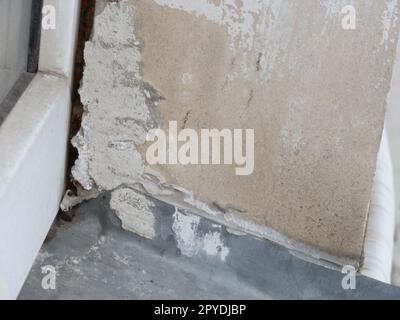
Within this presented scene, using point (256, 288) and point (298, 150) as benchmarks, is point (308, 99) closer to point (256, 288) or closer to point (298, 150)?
point (298, 150)

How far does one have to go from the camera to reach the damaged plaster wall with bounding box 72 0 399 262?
116 centimetres

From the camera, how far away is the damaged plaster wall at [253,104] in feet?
3.81

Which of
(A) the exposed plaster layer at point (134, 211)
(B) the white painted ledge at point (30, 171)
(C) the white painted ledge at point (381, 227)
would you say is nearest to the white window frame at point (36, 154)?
(B) the white painted ledge at point (30, 171)

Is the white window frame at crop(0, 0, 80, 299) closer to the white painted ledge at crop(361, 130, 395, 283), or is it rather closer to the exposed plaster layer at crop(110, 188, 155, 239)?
the exposed plaster layer at crop(110, 188, 155, 239)

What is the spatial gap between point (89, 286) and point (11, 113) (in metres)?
0.36

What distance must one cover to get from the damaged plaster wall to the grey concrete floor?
3cm

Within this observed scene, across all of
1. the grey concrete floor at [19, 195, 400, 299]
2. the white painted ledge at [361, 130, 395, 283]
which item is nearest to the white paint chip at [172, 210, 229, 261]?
the grey concrete floor at [19, 195, 400, 299]

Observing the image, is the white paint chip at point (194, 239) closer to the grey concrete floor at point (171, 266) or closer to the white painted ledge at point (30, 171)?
the grey concrete floor at point (171, 266)

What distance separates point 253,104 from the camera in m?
1.21

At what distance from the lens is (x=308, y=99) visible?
1191mm

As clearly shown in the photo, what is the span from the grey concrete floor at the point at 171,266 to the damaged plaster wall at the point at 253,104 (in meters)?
0.03

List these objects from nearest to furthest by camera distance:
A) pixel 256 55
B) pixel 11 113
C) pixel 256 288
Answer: pixel 11 113, pixel 256 55, pixel 256 288

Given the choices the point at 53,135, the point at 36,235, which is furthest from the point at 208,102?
the point at 36,235

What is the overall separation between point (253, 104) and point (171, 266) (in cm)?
37
